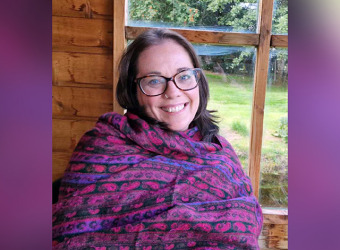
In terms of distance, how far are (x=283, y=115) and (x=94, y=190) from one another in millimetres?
1029

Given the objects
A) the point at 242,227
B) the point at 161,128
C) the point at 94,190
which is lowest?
the point at 242,227

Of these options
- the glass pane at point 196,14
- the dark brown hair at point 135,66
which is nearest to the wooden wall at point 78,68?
the glass pane at point 196,14

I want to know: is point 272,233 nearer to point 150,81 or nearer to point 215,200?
point 215,200

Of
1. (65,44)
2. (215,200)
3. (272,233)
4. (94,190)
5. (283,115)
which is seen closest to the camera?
(94,190)

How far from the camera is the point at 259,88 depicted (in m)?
1.44

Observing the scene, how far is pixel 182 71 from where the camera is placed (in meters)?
1.07

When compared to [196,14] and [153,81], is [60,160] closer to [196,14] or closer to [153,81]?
[153,81]

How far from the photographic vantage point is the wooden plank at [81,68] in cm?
136

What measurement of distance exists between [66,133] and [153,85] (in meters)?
0.60

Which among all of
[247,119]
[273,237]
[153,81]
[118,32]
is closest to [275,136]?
[247,119]
